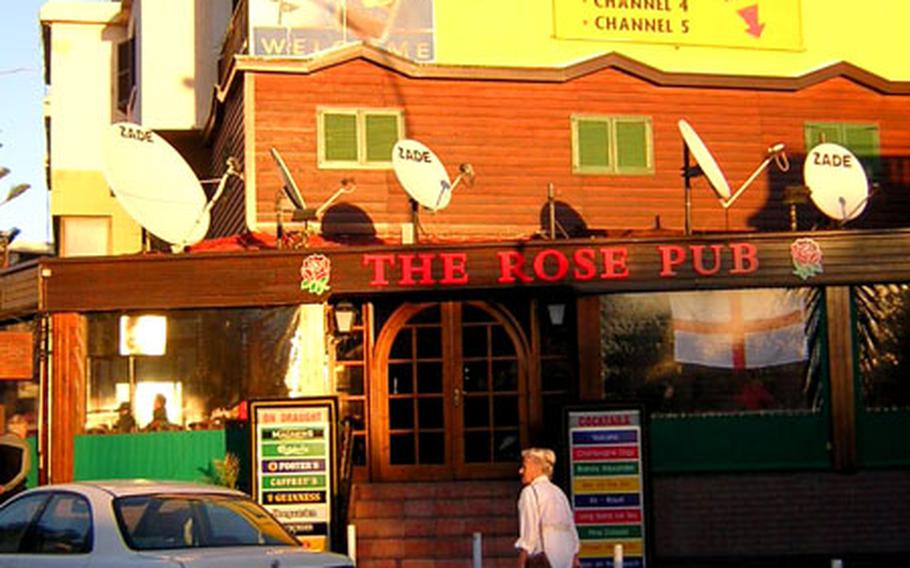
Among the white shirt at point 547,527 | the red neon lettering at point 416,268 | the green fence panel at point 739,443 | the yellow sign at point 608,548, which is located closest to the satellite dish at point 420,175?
the red neon lettering at point 416,268

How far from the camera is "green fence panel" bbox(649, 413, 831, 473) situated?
17.4m

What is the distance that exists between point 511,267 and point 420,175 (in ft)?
6.01

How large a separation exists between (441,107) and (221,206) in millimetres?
4145

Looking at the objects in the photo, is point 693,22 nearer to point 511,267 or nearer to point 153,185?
point 511,267

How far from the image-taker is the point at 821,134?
2250 cm

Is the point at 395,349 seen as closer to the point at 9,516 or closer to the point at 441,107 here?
the point at 441,107

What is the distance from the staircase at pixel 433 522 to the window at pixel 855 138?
27.7ft

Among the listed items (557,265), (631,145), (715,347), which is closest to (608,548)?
(715,347)

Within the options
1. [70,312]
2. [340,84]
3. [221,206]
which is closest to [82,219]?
[221,206]

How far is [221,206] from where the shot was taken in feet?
75.9

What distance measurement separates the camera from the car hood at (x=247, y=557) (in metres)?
9.13

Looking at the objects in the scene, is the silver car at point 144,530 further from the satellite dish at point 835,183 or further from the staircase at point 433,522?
the satellite dish at point 835,183

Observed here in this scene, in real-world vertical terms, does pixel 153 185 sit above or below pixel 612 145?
below

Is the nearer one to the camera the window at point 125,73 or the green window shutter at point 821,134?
the green window shutter at point 821,134
